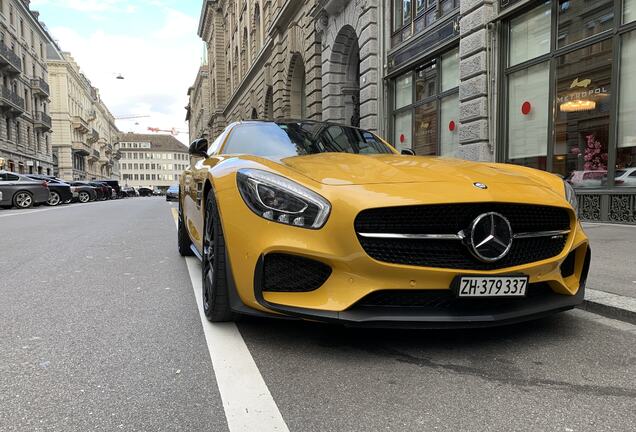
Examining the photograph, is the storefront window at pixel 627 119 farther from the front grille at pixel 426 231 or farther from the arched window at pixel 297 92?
the arched window at pixel 297 92

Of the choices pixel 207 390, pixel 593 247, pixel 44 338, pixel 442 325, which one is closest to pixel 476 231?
pixel 442 325

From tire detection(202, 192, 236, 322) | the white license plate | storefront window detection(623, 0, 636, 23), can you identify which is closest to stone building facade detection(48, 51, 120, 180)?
storefront window detection(623, 0, 636, 23)

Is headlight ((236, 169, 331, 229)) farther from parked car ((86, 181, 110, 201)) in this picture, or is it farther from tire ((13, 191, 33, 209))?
parked car ((86, 181, 110, 201))

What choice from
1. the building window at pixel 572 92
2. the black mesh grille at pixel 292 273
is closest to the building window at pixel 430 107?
the building window at pixel 572 92

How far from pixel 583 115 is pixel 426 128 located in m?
5.11

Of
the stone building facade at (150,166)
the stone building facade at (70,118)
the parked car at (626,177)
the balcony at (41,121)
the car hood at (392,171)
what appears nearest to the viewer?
the car hood at (392,171)

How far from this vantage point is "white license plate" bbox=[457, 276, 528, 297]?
2.44 m

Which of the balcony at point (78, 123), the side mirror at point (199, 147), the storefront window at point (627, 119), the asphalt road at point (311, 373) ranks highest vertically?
the balcony at point (78, 123)

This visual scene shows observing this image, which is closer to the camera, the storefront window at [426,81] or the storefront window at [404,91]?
the storefront window at [426,81]

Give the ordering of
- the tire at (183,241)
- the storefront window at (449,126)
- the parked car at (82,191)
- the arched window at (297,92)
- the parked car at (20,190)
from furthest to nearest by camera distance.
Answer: the parked car at (82,191), the arched window at (297,92), the parked car at (20,190), the storefront window at (449,126), the tire at (183,241)

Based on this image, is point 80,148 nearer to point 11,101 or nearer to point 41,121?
point 41,121

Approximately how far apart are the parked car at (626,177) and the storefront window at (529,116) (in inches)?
63.7

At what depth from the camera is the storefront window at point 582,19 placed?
28.7ft

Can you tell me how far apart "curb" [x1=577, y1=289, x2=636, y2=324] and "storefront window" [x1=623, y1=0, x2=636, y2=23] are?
6734 millimetres
